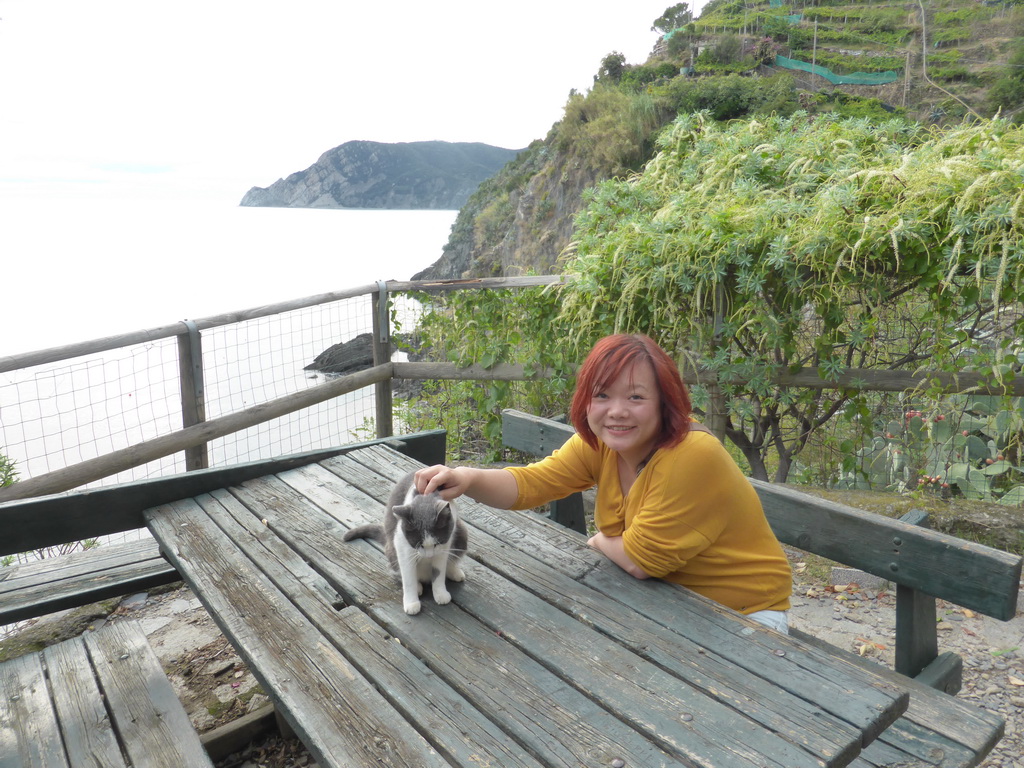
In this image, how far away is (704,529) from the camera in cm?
165

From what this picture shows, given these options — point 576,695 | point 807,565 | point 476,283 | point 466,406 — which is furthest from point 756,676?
point 466,406

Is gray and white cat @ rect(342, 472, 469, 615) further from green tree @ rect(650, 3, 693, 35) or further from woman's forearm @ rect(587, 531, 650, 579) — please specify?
green tree @ rect(650, 3, 693, 35)

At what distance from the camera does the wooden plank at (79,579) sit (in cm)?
207

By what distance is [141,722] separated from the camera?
5.59ft

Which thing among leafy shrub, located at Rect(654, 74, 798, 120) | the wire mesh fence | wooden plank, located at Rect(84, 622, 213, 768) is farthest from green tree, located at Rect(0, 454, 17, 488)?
leafy shrub, located at Rect(654, 74, 798, 120)

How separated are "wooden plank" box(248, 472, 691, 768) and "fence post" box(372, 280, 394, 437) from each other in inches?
117

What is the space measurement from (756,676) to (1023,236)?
2.31 metres

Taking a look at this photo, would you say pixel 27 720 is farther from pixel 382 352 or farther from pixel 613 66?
pixel 613 66

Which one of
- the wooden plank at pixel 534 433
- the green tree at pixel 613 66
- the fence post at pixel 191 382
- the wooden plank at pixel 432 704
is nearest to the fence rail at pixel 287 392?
the fence post at pixel 191 382

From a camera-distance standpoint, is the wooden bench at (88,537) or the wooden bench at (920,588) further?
the wooden bench at (88,537)

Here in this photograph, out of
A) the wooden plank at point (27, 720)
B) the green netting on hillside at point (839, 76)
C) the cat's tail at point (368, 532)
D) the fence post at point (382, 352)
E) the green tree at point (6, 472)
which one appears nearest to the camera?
the wooden plank at point (27, 720)

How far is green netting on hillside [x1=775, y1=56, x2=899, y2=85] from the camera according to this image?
53.7 feet

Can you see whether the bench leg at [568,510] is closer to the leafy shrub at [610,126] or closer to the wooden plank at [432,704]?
the wooden plank at [432,704]

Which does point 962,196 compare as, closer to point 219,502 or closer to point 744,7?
point 219,502
